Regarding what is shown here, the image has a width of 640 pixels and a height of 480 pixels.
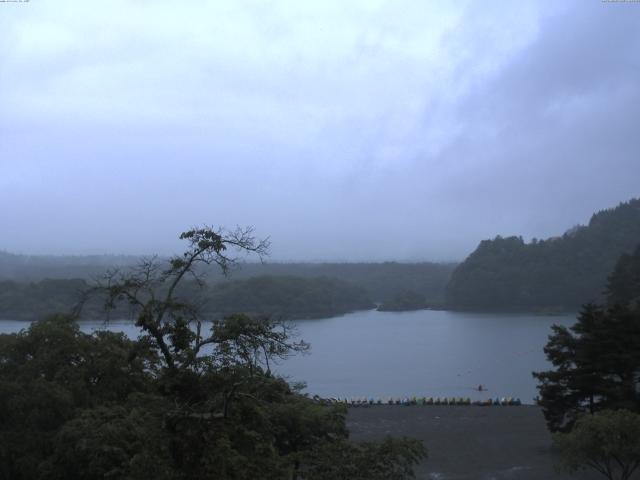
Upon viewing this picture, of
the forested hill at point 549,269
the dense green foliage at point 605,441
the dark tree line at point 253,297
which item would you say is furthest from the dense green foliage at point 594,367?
the forested hill at point 549,269

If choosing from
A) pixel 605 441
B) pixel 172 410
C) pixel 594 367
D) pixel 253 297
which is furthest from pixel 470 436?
pixel 253 297

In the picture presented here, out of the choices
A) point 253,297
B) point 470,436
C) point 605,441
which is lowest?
point 470,436

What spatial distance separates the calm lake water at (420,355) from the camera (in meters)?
27.0

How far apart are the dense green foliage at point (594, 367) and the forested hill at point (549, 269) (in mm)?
43013

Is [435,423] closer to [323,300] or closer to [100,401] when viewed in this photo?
[100,401]

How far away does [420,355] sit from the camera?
3594 centimetres

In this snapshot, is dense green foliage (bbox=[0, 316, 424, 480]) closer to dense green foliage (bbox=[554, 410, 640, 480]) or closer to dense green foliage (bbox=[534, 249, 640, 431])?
dense green foliage (bbox=[554, 410, 640, 480])

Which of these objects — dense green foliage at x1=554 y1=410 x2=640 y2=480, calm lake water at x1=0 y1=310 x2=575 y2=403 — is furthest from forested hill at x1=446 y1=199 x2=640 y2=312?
dense green foliage at x1=554 y1=410 x2=640 y2=480

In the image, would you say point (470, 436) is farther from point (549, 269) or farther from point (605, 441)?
point (549, 269)

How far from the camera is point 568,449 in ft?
30.4

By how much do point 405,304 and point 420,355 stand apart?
83.2 feet

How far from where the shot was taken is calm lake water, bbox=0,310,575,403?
88.4ft

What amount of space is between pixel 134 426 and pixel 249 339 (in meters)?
0.93

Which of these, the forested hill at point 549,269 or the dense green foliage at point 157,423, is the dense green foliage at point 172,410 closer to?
the dense green foliage at point 157,423
